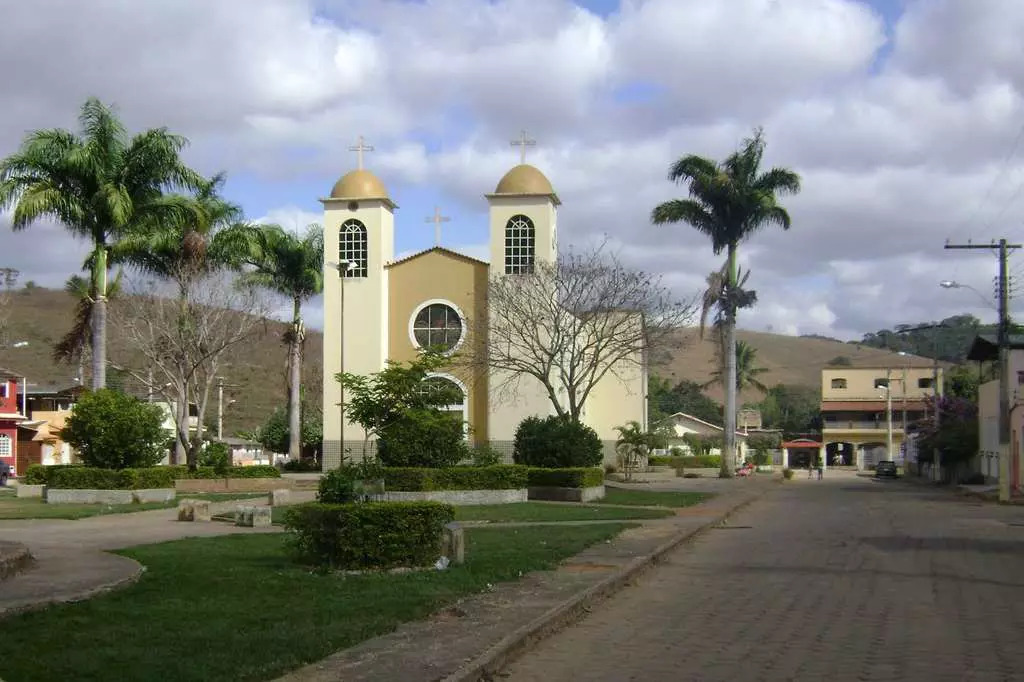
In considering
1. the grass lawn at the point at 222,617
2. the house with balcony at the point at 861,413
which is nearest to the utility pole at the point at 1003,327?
the grass lawn at the point at 222,617

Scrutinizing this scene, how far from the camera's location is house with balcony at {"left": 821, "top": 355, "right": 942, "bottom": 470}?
95.4 metres

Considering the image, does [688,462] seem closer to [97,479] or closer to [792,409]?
[97,479]

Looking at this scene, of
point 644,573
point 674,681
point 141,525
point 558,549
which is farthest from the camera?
point 141,525

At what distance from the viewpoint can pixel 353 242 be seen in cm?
Result: 5144

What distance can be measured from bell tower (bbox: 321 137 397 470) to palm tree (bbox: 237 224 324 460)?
5.65ft

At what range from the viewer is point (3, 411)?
58.6 metres

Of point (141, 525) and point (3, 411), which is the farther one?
point (3, 411)

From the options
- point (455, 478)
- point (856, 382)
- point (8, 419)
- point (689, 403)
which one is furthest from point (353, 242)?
point (689, 403)

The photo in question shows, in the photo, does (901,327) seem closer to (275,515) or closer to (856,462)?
(275,515)

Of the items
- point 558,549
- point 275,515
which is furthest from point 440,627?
point 275,515

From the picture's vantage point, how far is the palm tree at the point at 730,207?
52.6 metres

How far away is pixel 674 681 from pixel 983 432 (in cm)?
4727

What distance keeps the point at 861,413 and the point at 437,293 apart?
180 ft

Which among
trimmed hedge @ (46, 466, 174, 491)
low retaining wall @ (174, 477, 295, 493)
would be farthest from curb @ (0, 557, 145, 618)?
low retaining wall @ (174, 477, 295, 493)
